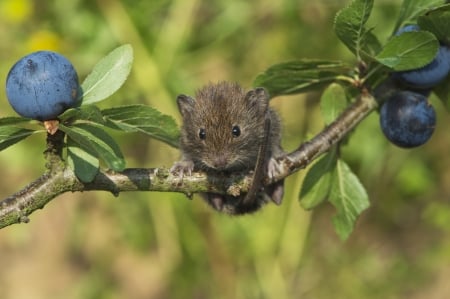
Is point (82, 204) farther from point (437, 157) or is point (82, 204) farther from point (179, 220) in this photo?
point (437, 157)

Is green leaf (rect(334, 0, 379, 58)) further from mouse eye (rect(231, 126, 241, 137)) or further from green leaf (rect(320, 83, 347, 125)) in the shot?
mouse eye (rect(231, 126, 241, 137))

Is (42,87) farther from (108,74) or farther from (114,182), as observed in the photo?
(114,182)

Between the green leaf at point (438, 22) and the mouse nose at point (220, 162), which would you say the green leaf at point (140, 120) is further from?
the green leaf at point (438, 22)

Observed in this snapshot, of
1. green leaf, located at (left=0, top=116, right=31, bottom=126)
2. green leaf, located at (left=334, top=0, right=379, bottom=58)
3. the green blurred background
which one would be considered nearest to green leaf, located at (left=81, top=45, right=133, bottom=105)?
green leaf, located at (left=0, top=116, right=31, bottom=126)

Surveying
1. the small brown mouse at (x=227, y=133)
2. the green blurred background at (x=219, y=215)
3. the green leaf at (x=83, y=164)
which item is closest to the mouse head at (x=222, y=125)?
the small brown mouse at (x=227, y=133)

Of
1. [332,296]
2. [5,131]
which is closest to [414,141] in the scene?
[5,131]

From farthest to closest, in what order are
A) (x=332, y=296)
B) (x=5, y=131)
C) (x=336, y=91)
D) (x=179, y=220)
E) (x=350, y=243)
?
(x=350, y=243) → (x=332, y=296) → (x=179, y=220) → (x=336, y=91) → (x=5, y=131)
